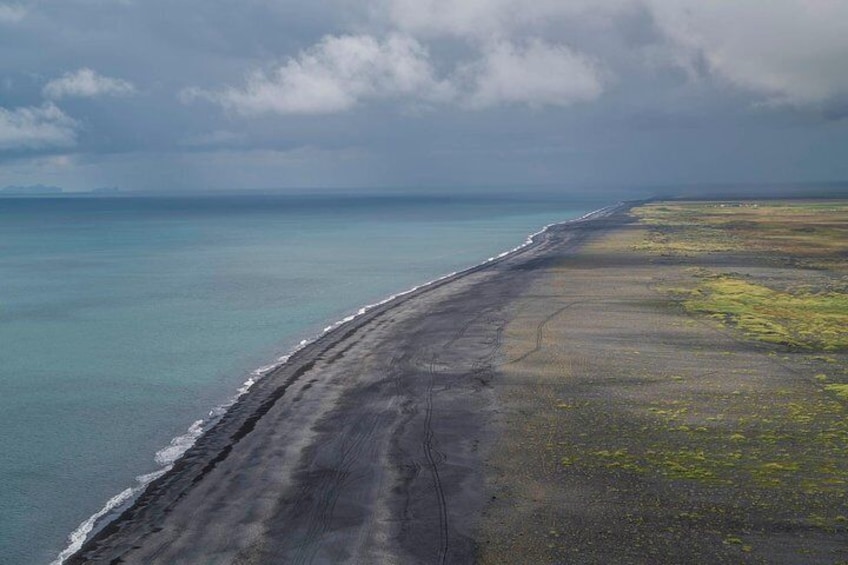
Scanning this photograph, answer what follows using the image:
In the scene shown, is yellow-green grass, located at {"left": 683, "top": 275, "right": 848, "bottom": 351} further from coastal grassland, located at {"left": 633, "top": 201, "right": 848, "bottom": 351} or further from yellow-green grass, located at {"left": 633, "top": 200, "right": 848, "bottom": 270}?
yellow-green grass, located at {"left": 633, "top": 200, "right": 848, "bottom": 270}

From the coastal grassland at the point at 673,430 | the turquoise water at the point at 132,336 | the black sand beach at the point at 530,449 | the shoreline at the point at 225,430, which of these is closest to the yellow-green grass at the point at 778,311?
the coastal grassland at the point at 673,430

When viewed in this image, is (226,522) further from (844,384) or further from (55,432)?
(844,384)

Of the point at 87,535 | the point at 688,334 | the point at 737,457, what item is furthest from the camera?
the point at 688,334

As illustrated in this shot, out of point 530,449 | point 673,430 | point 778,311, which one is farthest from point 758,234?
point 530,449

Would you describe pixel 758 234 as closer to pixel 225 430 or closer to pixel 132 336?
pixel 132 336

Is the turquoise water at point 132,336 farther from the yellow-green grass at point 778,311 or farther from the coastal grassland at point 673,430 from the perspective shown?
the yellow-green grass at point 778,311

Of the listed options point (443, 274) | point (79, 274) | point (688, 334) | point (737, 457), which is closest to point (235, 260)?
point (79, 274)

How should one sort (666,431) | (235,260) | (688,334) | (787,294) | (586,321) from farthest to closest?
(235,260) → (787,294) → (586,321) → (688,334) → (666,431)

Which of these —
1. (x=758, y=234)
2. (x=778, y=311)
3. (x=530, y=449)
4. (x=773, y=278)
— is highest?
(x=758, y=234)
